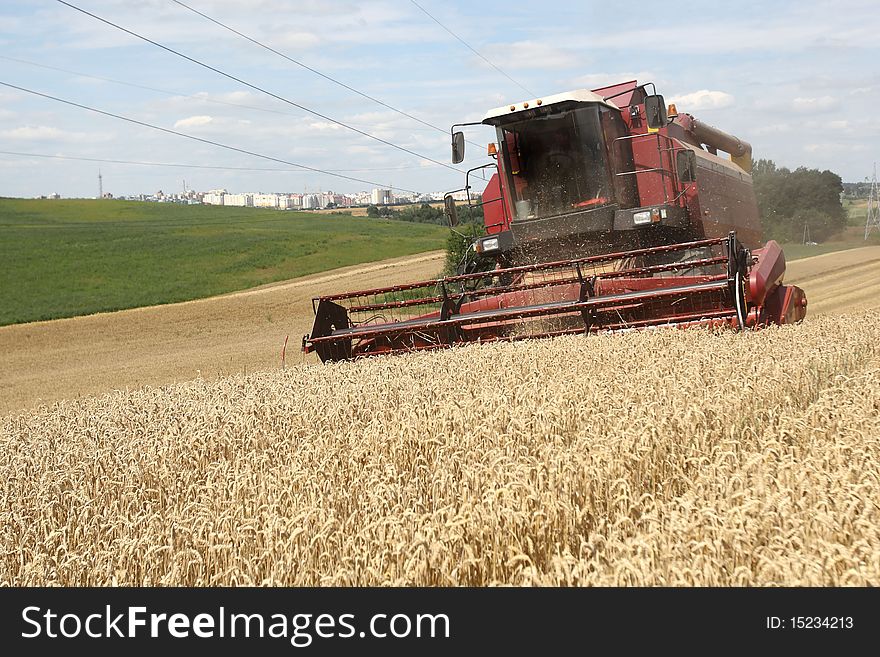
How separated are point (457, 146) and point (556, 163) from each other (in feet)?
3.94

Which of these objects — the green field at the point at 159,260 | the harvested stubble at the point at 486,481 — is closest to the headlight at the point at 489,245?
the harvested stubble at the point at 486,481

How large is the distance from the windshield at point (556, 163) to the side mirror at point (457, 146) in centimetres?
76

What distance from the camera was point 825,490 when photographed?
3.13 metres

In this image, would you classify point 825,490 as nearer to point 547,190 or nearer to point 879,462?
point 879,462

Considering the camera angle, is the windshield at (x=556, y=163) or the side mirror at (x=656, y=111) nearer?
the side mirror at (x=656, y=111)

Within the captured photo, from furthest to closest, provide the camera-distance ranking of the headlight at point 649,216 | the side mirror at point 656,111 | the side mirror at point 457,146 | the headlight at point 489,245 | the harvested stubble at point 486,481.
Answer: the headlight at point 489,245 → the side mirror at point 457,146 → the headlight at point 649,216 → the side mirror at point 656,111 → the harvested stubble at point 486,481

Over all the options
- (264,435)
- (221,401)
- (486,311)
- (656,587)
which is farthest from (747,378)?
(486,311)

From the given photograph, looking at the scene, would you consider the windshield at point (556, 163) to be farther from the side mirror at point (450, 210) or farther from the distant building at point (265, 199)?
the distant building at point (265, 199)

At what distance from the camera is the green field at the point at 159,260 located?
29.5 metres

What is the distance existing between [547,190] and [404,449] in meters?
6.33

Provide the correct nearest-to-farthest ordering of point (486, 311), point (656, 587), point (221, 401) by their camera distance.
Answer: point (656, 587) < point (221, 401) < point (486, 311)

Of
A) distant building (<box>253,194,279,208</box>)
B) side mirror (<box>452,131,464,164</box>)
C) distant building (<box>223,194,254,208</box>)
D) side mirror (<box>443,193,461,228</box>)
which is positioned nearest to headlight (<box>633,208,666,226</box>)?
side mirror (<box>452,131,464,164</box>)

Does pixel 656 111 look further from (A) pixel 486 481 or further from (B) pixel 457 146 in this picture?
(A) pixel 486 481

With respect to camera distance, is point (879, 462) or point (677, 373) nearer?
point (879, 462)
